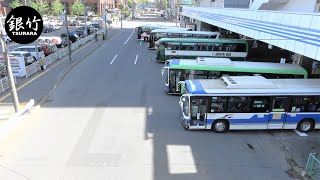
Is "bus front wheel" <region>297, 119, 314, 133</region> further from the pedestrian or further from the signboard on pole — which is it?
the pedestrian

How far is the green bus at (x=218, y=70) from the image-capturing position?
1688 centimetres

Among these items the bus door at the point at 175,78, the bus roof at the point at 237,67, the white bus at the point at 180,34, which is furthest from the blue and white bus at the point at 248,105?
the white bus at the point at 180,34

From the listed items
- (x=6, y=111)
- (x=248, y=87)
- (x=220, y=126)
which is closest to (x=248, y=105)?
(x=248, y=87)

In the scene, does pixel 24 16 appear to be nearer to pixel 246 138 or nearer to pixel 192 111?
pixel 192 111

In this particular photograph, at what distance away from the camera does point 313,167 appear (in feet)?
31.3

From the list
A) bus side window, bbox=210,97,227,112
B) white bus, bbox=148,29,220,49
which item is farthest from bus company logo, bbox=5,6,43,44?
white bus, bbox=148,29,220,49

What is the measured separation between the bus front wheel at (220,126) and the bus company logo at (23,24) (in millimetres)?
8658

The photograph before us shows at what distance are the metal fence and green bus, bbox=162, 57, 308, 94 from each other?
820 centimetres

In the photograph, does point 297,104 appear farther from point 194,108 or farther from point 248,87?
point 194,108

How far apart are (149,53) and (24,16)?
24264mm

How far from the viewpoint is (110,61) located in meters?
28.6

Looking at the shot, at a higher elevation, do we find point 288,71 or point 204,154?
point 288,71

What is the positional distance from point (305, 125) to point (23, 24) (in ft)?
43.8

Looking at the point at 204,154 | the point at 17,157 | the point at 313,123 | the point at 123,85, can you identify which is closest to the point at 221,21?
the point at 123,85
